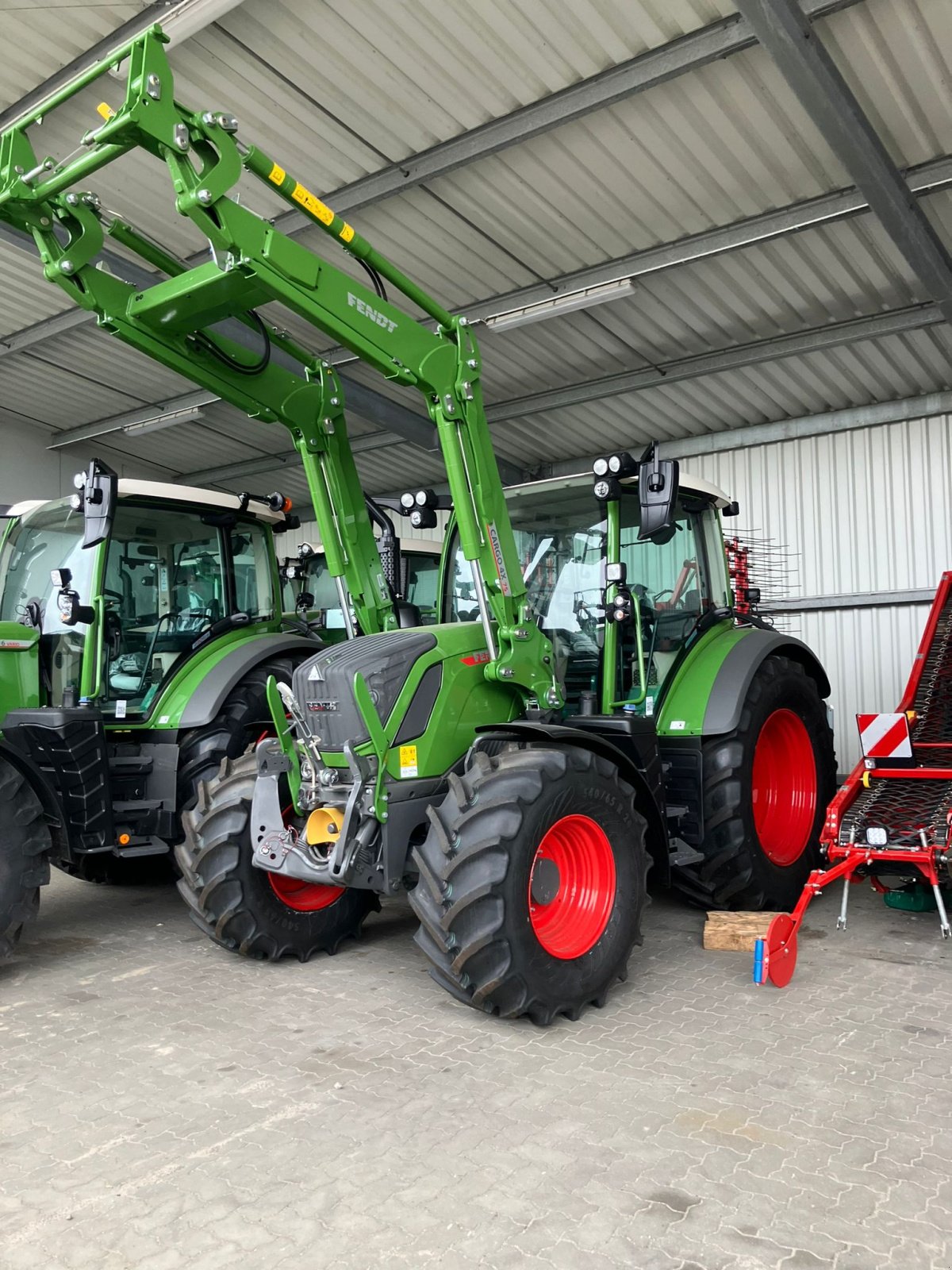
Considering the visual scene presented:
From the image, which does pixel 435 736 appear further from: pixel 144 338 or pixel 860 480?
pixel 860 480

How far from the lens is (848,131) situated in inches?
231

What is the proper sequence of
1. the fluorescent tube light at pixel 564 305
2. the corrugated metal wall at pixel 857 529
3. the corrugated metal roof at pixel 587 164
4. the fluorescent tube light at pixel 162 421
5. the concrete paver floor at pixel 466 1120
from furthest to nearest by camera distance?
the fluorescent tube light at pixel 162 421 → the corrugated metal wall at pixel 857 529 → the fluorescent tube light at pixel 564 305 → the corrugated metal roof at pixel 587 164 → the concrete paver floor at pixel 466 1120

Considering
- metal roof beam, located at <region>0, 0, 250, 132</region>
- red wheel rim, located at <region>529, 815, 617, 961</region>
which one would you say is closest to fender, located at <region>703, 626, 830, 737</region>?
red wheel rim, located at <region>529, 815, 617, 961</region>

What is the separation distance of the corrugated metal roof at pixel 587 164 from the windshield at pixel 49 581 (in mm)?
3125

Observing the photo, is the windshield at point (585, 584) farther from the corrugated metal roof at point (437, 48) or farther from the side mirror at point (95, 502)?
the corrugated metal roof at point (437, 48)

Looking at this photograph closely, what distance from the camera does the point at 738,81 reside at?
5996 mm

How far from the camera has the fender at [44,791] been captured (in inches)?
182

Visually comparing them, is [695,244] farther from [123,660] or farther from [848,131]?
[123,660]

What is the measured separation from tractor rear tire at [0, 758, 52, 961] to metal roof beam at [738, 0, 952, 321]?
540cm

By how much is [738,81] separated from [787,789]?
4336 mm

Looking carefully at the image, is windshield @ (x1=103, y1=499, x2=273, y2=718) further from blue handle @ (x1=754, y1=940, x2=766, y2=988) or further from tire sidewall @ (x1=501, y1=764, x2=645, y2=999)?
blue handle @ (x1=754, y1=940, x2=766, y2=988)


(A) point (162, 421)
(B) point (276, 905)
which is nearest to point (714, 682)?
(B) point (276, 905)

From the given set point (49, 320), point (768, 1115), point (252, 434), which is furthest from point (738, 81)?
point (252, 434)

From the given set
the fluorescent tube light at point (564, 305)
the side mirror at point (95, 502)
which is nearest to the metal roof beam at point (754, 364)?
the fluorescent tube light at point (564, 305)
